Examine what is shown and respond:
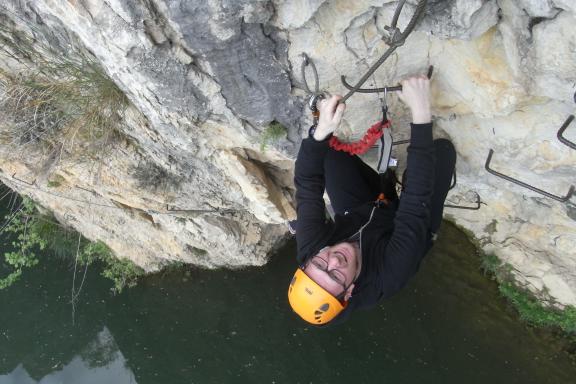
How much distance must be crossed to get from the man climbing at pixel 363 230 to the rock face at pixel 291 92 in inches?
10.9

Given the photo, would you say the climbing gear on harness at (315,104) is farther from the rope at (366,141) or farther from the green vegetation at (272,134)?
the green vegetation at (272,134)

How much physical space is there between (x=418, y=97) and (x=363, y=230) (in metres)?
0.82

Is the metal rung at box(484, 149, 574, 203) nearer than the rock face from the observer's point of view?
No

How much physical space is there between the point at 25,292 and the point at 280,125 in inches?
242

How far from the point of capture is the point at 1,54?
3521mm

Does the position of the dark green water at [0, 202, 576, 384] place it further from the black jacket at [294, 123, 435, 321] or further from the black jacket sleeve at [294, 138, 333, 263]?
the black jacket sleeve at [294, 138, 333, 263]

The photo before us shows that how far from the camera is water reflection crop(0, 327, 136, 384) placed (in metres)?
6.58

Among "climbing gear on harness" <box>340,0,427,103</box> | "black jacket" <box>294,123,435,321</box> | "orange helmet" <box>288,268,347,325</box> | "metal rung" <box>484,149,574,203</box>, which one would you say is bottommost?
"orange helmet" <box>288,268,347,325</box>

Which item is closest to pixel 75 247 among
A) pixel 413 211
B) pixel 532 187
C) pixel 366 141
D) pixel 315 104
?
pixel 315 104

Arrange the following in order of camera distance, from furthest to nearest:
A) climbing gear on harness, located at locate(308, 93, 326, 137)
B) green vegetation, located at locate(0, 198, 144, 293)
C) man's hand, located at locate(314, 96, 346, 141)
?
1. green vegetation, located at locate(0, 198, 144, 293)
2. climbing gear on harness, located at locate(308, 93, 326, 137)
3. man's hand, located at locate(314, 96, 346, 141)

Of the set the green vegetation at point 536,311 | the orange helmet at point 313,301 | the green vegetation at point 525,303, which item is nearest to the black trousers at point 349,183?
the orange helmet at point 313,301

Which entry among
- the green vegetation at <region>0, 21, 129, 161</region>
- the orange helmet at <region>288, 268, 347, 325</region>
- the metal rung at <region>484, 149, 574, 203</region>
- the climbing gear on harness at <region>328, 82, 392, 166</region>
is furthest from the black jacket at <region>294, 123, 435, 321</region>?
the green vegetation at <region>0, 21, 129, 161</region>

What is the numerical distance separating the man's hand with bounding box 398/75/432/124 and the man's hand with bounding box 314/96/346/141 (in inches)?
13.3

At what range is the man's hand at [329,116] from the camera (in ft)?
7.77
